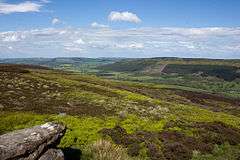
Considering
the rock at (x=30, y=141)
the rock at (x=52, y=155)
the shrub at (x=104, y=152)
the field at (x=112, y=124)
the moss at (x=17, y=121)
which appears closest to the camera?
the rock at (x=30, y=141)

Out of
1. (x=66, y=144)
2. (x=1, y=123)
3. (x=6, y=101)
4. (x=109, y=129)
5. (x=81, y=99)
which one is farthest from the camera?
(x=81, y=99)

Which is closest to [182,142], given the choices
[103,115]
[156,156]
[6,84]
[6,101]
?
[156,156]

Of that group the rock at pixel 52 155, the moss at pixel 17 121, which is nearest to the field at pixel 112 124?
the moss at pixel 17 121

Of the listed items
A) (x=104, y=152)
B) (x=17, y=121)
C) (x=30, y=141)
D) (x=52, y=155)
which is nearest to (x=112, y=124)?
(x=17, y=121)

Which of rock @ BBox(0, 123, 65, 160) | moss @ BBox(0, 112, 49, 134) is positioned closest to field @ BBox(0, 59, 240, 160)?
moss @ BBox(0, 112, 49, 134)

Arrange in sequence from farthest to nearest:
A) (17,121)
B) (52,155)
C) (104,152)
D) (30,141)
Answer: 1. (17,121)
2. (104,152)
3. (52,155)
4. (30,141)

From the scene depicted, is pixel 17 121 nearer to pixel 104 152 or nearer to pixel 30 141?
pixel 104 152

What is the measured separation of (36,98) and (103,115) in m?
11.1

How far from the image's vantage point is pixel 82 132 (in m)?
31.5

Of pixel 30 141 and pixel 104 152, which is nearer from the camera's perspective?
pixel 30 141

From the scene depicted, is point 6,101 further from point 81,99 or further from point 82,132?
point 82,132

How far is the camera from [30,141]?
16156 millimetres

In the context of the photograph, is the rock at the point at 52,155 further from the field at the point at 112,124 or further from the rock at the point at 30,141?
the field at the point at 112,124

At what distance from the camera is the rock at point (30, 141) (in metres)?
15.1
